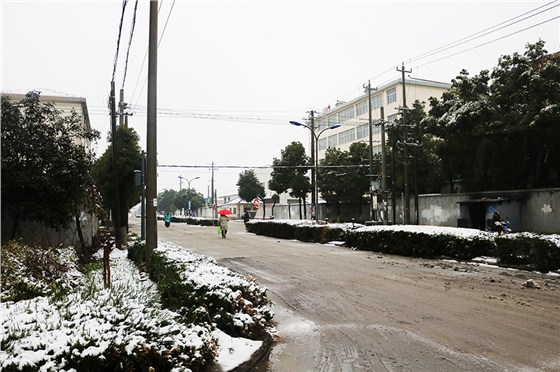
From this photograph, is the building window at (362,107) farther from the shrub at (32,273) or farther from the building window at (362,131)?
the shrub at (32,273)

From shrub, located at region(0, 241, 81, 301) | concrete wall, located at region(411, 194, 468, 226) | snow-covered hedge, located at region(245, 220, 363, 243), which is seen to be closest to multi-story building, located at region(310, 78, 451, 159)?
concrete wall, located at region(411, 194, 468, 226)

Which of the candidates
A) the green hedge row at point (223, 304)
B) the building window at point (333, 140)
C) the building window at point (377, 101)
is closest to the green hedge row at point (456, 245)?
the green hedge row at point (223, 304)

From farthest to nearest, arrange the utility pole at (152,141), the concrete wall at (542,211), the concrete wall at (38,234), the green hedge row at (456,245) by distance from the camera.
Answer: the concrete wall at (542,211), the concrete wall at (38,234), the green hedge row at (456,245), the utility pole at (152,141)

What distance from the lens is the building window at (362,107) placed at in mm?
69500

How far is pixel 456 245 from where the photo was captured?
48.7ft

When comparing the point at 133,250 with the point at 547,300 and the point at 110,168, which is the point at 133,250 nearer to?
the point at 110,168

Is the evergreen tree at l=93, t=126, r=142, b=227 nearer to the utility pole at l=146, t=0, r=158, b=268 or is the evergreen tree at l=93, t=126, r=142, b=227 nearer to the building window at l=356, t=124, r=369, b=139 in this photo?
the utility pole at l=146, t=0, r=158, b=268

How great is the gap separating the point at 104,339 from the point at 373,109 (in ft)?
221

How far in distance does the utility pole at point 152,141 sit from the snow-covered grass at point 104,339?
5752 millimetres

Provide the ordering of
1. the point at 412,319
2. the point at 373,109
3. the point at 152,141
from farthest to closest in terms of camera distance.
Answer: the point at 373,109, the point at 152,141, the point at 412,319

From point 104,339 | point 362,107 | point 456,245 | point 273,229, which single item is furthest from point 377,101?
point 104,339

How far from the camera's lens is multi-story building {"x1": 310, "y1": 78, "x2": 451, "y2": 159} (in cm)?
6212

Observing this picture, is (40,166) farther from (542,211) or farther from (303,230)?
(542,211)

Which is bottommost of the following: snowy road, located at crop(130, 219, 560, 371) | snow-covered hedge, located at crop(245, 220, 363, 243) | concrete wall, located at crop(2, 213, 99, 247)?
snowy road, located at crop(130, 219, 560, 371)
